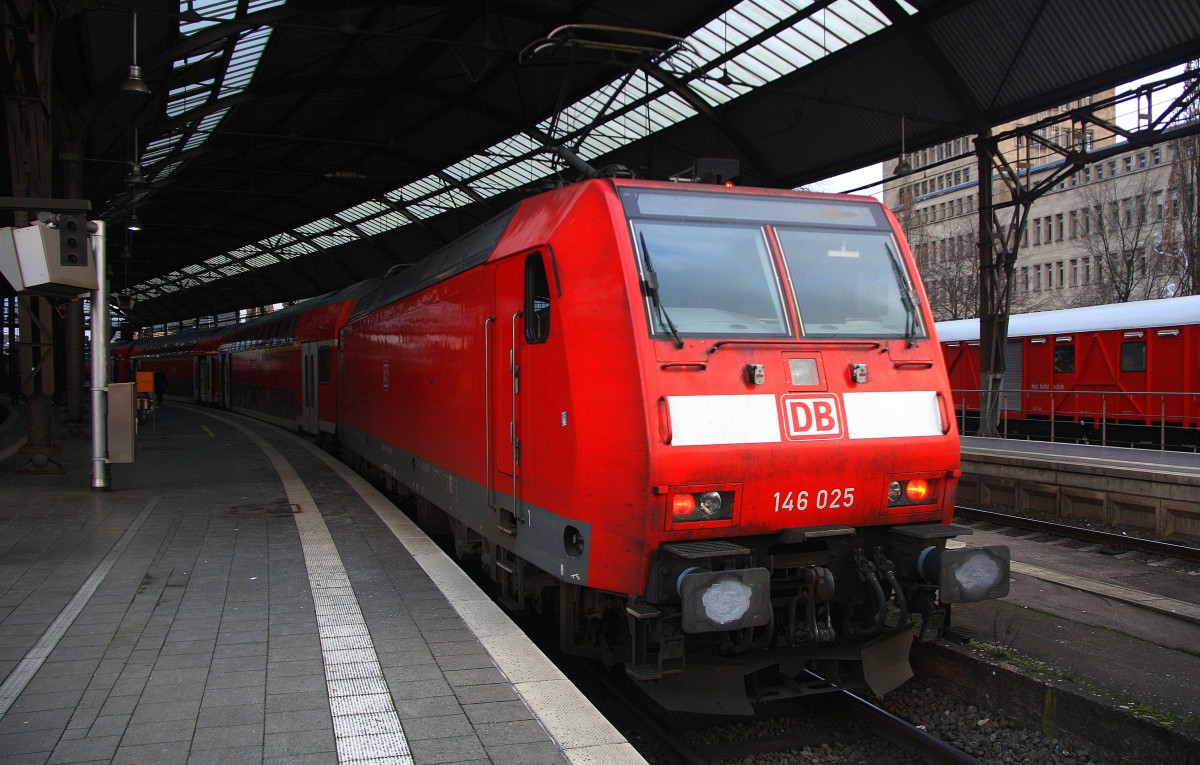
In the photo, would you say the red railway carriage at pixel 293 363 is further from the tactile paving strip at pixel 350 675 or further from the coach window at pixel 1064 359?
the coach window at pixel 1064 359

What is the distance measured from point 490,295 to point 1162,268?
98.8ft

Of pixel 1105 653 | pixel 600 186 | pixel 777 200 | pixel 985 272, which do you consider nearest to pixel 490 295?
pixel 600 186

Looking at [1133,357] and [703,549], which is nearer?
[703,549]

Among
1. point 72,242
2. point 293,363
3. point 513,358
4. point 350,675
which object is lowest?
point 350,675

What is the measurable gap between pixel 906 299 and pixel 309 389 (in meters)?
16.2

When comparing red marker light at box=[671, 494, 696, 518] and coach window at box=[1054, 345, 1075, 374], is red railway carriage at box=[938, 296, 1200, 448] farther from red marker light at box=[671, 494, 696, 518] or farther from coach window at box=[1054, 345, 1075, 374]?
red marker light at box=[671, 494, 696, 518]

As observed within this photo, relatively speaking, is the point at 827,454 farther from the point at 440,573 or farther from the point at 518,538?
the point at 440,573

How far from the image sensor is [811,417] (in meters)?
5.39

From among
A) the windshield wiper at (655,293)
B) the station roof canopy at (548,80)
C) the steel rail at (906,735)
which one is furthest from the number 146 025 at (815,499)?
the station roof canopy at (548,80)

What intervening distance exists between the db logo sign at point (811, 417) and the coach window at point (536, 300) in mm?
1656

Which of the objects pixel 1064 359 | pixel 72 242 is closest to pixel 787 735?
pixel 72 242

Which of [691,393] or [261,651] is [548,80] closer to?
[691,393]

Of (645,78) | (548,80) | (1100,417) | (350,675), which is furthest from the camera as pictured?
(548,80)

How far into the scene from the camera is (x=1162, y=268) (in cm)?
2962
